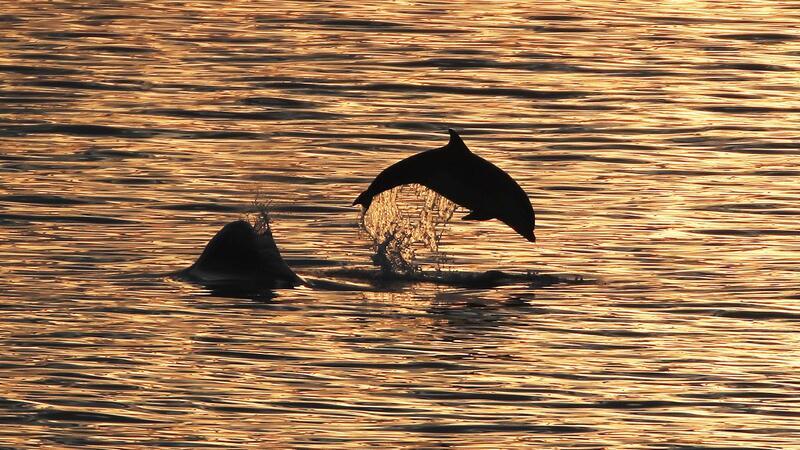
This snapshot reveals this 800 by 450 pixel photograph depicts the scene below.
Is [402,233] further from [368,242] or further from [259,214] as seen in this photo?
[259,214]

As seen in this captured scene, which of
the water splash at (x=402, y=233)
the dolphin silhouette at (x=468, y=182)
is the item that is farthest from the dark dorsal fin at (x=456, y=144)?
the water splash at (x=402, y=233)

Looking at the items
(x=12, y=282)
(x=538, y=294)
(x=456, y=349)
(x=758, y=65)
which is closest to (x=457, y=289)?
(x=538, y=294)

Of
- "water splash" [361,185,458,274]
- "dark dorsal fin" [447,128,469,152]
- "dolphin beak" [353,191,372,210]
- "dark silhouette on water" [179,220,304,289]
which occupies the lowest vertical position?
"water splash" [361,185,458,274]

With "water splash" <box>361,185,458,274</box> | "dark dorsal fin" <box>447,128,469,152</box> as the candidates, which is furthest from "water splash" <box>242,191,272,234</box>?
"dark dorsal fin" <box>447,128,469,152</box>

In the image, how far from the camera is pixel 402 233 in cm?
2348

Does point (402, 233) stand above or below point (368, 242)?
above

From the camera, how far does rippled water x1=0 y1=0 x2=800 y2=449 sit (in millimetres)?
16359

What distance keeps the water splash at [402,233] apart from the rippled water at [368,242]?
0.89 feet

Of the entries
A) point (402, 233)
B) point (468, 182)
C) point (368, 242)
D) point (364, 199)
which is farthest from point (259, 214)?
point (468, 182)

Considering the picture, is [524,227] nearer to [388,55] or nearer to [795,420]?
[795,420]

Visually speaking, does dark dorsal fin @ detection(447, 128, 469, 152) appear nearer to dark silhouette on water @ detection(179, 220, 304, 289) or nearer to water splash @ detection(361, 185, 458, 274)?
water splash @ detection(361, 185, 458, 274)

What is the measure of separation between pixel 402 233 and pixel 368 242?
1.69 feet

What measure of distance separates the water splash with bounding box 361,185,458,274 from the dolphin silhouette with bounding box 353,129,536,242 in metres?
0.76

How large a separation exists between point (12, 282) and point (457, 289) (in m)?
4.28
